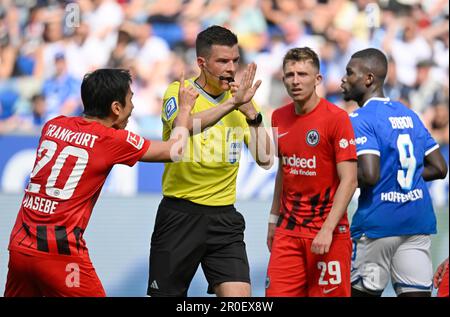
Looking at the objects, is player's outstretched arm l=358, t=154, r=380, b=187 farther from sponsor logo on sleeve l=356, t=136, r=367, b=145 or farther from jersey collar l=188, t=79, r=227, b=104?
jersey collar l=188, t=79, r=227, b=104

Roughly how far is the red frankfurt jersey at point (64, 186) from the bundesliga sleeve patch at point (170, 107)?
86 centimetres

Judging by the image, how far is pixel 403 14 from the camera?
11.2 metres

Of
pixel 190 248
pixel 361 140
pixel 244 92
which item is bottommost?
pixel 190 248

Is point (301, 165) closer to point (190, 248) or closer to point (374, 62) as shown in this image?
Answer: point (190, 248)

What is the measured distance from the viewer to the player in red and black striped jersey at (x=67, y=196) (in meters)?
5.02

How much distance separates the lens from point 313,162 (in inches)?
241

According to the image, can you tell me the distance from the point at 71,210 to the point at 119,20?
222 inches

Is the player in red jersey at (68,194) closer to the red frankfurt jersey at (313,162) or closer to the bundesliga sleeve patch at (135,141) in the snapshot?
the bundesliga sleeve patch at (135,141)

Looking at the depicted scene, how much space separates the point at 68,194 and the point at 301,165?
1.81 m

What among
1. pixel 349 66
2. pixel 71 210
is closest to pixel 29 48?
pixel 349 66

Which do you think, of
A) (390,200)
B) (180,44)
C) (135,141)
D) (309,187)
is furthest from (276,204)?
(180,44)

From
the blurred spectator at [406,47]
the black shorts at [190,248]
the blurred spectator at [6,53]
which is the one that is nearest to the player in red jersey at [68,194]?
the black shorts at [190,248]

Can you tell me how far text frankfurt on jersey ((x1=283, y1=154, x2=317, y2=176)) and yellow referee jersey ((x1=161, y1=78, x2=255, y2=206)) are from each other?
15.2 inches
